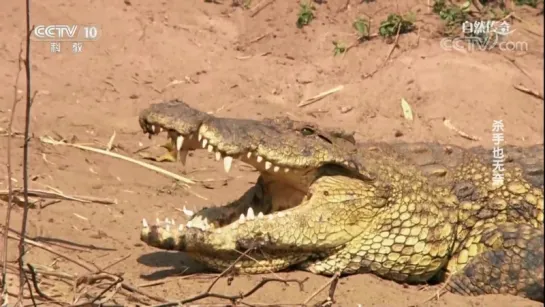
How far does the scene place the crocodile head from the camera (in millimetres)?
5102

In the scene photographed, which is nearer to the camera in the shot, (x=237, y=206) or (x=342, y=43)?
(x=237, y=206)

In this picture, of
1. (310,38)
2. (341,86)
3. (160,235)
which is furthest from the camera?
(310,38)

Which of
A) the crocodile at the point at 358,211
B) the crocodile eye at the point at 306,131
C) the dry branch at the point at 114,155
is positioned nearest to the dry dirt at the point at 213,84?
the dry branch at the point at 114,155

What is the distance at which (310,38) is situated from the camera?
34.6 ft

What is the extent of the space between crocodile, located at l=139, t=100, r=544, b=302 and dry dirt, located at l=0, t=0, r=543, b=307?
102 centimetres

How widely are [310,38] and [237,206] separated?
17.0 feet

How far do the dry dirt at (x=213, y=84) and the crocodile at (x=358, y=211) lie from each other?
1.02 metres

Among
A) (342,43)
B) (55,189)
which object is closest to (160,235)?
(55,189)

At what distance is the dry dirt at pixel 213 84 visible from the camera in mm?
7160

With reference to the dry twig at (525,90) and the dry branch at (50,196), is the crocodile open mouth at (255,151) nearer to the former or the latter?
the dry branch at (50,196)

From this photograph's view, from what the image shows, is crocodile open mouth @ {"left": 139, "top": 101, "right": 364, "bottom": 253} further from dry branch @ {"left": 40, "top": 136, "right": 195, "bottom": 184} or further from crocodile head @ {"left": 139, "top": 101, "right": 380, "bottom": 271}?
dry branch @ {"left": 40, "top": 136, "right": 195, "bottom": 184}

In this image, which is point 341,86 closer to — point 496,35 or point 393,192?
point 496,35

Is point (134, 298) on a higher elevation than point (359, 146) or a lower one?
lower

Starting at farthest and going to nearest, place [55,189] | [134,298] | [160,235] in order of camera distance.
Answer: [55,189] → [160,235] → [134,298]
